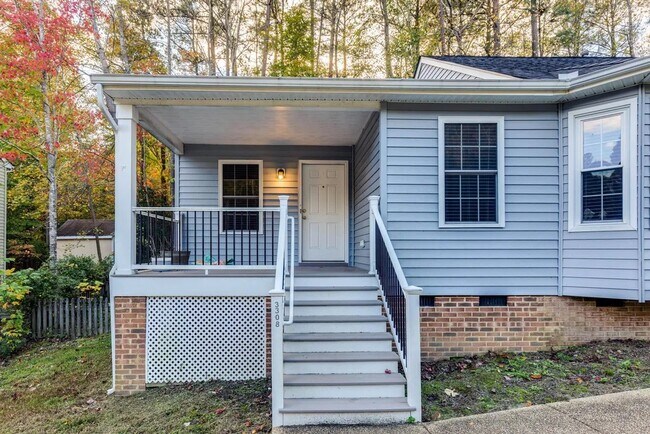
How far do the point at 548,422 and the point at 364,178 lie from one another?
4064 mm

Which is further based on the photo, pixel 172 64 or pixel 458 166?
pixel 172 64

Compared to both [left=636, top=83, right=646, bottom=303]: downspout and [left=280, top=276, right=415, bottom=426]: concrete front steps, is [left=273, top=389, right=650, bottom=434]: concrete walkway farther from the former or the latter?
[left=636, top=83, right=646, bottom=303]: downspout

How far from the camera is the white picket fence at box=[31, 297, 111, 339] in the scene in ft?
26.9

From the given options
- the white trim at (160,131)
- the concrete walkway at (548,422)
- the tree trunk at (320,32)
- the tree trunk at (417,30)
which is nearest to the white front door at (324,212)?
the white trim at (160,131)

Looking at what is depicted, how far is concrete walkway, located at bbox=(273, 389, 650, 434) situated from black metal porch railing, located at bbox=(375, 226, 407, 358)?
2.34 feet

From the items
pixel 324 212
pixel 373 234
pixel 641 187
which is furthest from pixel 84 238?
pixel 641 187

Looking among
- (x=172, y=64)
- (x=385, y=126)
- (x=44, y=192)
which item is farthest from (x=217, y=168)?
(x=44, y=192)

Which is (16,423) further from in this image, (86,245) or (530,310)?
(86,245)

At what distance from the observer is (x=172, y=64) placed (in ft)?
44.2

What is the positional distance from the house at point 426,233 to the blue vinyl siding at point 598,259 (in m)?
0.01

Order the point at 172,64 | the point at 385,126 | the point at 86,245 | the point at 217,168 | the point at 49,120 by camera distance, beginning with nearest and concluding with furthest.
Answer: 1. the point at 385,126
2. the point at 217,168
3. the point at 49,120
4. the point at 172,64
5. the point at 86,245

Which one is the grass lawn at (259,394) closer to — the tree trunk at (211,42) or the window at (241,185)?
the window at (241,185)

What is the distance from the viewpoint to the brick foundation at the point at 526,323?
5141 mm

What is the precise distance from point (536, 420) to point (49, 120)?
35.9 feet
